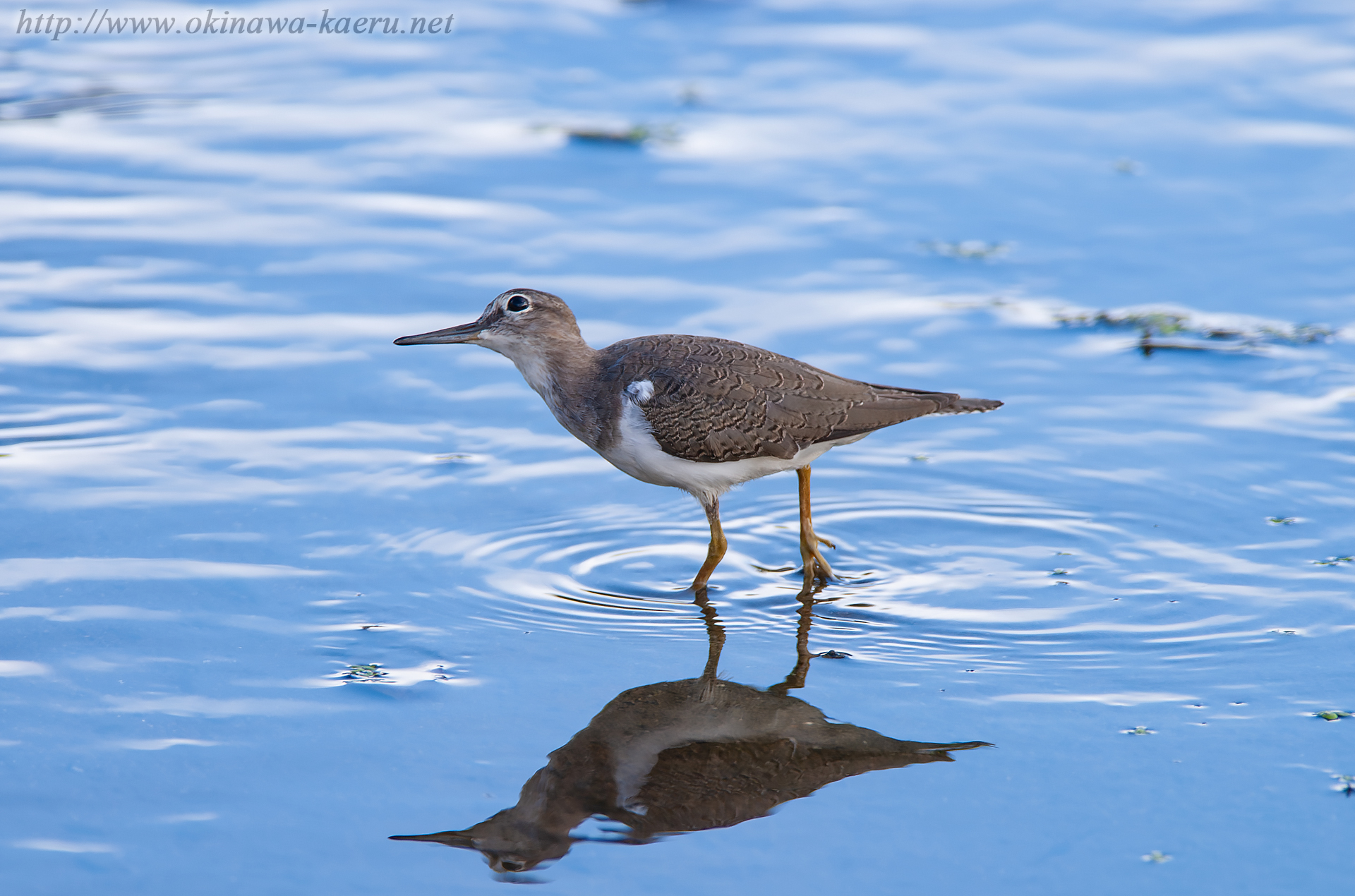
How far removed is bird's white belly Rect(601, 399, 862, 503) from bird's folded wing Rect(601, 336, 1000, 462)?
4 centimetres

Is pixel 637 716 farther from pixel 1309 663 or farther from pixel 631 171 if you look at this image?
pixel 631 171

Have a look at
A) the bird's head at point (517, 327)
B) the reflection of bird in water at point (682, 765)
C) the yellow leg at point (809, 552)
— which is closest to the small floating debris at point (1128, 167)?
the yellow leg at point (809, 552)

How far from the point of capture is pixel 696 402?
279 inches

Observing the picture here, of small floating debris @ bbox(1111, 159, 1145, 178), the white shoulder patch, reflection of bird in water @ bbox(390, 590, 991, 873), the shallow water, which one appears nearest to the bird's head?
the white shoulder patch

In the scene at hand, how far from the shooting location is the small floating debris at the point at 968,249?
10.6 meters

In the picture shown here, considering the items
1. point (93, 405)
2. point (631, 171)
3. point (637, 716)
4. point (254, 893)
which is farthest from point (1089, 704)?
point (631, 171)

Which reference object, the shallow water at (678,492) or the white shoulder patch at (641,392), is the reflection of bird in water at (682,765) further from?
the white shoulder patch at (641,392)

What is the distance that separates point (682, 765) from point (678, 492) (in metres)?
3.11

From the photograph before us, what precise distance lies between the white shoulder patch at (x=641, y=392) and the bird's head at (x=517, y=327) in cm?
61

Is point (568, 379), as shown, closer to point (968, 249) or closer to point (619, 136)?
point (968, 249)

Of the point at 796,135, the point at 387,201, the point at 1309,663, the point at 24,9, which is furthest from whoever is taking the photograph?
the point at 24,9

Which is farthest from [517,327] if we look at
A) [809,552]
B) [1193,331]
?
[1193,331]

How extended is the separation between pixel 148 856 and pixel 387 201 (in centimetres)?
756

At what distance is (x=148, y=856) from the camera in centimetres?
479
